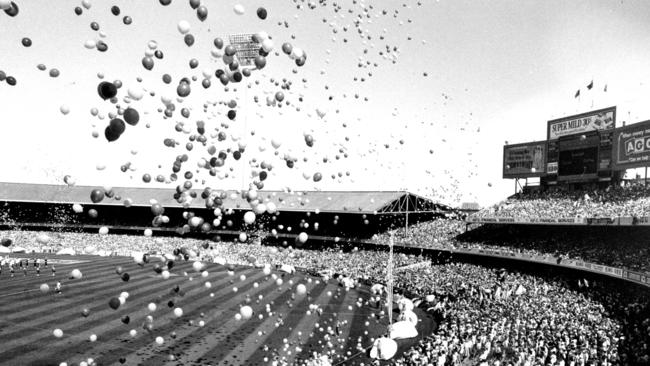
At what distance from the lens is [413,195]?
52.2 metres

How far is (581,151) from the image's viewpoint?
3600cm

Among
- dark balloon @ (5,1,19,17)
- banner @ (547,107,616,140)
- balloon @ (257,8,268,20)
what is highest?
banner @ (547,107,616,140)

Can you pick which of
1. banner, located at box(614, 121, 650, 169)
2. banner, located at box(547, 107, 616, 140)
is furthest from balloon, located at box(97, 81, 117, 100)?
banner, located at box(547, 107, 616, 140)

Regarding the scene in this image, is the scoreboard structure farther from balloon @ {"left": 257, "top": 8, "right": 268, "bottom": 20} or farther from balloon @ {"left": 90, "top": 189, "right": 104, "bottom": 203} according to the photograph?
balloon @ {"left": 90, "top": 189, "right": 104, "bottom": 203}

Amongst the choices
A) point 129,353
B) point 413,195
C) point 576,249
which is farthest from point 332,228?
point 129,353

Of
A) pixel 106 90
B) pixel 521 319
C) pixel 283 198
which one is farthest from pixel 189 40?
pixel 283 198

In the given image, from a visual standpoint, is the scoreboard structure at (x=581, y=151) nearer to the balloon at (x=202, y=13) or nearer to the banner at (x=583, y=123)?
the banner at (x=583, y=123)

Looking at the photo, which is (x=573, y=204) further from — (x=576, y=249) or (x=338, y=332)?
(x=338, y=332)

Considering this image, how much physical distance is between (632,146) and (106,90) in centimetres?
3227

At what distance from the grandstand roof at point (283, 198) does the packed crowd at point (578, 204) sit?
10.1 metres

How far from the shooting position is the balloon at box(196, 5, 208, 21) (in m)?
9.54

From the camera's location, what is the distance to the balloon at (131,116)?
378 inches

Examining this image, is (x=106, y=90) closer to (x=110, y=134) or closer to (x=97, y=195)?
(x=110, y=134)

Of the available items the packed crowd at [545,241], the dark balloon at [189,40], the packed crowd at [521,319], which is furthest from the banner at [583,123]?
the dark balloon at [189,40]
